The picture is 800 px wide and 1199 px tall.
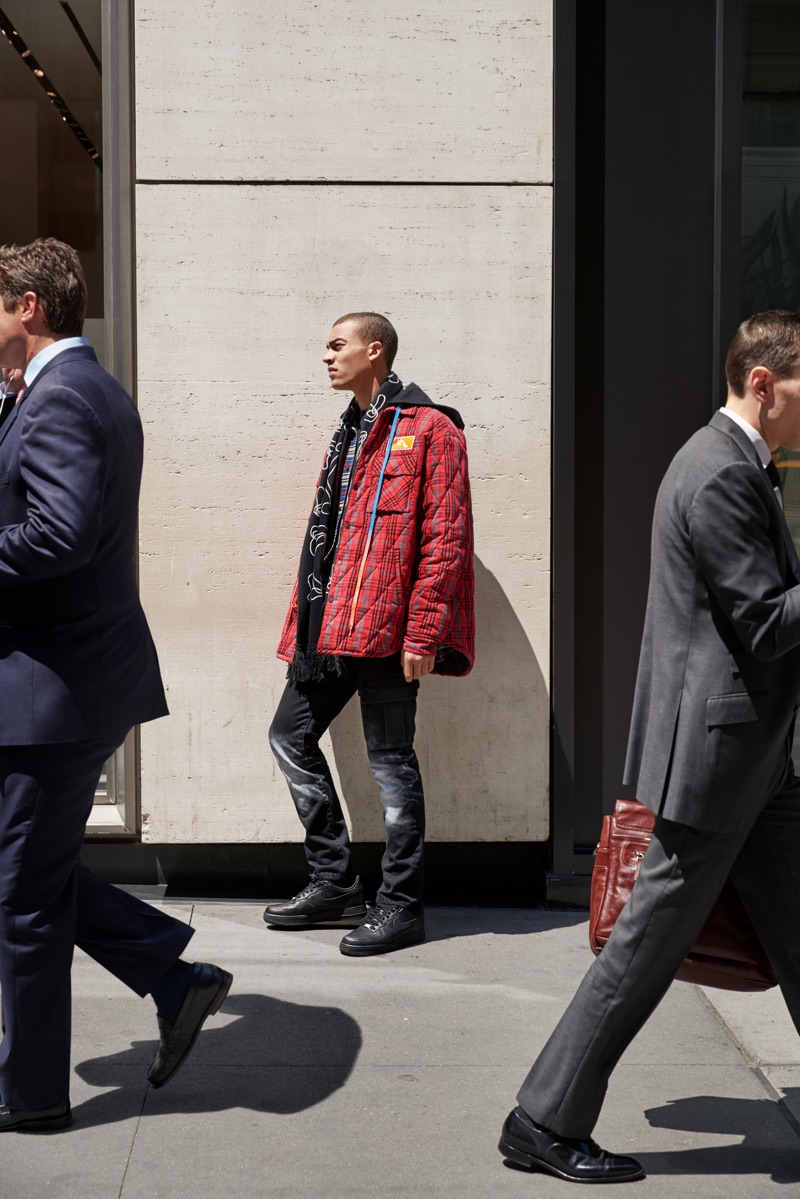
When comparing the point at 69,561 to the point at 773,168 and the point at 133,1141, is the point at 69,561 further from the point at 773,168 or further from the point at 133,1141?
the point at 773,168

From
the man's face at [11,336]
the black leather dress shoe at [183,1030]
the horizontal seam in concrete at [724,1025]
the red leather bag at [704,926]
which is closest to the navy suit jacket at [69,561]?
the man's face at [11,336]

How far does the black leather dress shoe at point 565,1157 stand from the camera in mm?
3068

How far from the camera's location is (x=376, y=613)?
15.4 feet

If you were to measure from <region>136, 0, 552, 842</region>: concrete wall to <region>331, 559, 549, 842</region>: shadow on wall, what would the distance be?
0.01 meters

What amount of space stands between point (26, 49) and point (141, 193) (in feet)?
2.83

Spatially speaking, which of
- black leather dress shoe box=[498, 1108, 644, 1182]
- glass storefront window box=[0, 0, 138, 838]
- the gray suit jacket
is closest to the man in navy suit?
black leather dress shoe box=[498, 1108, 644, 1182]

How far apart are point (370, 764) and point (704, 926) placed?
6.56 ft

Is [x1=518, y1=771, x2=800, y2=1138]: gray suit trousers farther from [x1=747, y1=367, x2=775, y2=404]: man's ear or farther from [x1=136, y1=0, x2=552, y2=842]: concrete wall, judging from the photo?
[x1=136, y1=0, x2=552, y2=842]: concrete wall

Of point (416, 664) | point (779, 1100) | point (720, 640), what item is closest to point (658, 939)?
point (720, 640)

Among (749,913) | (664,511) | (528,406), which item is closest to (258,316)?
(528,406)

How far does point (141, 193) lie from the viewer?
5121 millimetres

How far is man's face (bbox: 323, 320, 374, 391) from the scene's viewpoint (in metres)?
4.85

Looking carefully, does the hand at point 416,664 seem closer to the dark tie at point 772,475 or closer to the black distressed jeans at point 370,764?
the black distressed jeans at point 370,764

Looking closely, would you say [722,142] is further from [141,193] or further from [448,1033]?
[448,1033]
